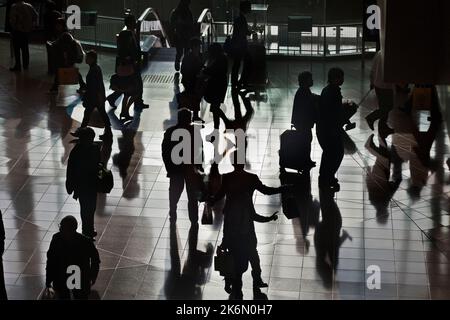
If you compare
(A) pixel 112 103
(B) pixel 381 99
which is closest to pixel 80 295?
(B) pixel 381 99

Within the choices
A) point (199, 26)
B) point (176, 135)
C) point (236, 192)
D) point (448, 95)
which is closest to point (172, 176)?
point (176, 135)

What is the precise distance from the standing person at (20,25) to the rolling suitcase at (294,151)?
336 inches

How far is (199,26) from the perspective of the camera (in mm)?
22172

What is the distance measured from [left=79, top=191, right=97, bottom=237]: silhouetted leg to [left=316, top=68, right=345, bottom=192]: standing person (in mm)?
3585

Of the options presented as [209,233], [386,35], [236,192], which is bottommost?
[209,233]

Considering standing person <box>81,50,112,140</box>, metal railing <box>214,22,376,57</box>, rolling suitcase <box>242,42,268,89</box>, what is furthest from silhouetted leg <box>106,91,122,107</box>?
metal railing <box>214,22,376,57</box>

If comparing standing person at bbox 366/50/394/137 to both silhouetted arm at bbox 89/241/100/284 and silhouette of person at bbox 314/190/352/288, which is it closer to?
silhouette of person at bbox 314/190/352/288

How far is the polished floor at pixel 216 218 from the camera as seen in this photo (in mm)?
11617

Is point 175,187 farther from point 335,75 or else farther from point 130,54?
point 130,54

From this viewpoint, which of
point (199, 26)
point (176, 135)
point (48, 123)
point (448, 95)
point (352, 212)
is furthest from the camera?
point (199, 26)

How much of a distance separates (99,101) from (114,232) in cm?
428

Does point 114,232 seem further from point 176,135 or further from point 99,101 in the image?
point 99,101

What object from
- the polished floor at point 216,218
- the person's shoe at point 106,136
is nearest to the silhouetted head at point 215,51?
the polished floor at point 216,218

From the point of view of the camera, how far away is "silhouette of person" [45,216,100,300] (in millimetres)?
10562
